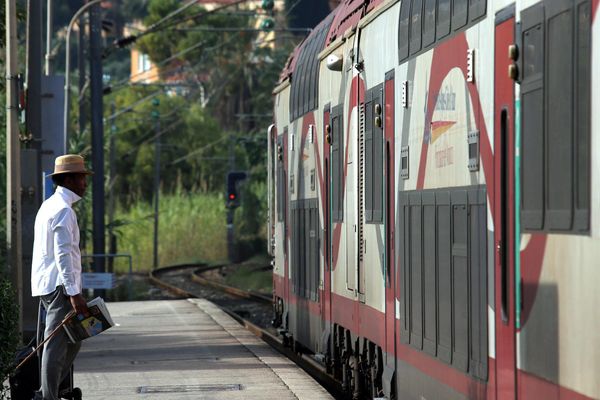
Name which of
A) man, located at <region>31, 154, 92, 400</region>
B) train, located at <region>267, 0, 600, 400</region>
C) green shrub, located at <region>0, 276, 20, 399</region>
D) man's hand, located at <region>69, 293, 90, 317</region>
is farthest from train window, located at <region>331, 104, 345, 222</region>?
green shrub, located at <region>0, 276, 20, 399</region>

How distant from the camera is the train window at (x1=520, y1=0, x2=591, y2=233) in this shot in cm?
632

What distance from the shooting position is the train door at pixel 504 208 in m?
7.39

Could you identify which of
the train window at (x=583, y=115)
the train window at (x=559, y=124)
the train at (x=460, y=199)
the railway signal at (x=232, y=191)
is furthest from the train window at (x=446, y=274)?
the railway signal at (x=232, y=191)

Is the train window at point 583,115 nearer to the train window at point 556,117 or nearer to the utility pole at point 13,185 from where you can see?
the train window at point 556,117

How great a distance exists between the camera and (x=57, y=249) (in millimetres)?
10461

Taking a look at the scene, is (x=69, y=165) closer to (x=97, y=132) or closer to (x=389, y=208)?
(x=389, y=208)

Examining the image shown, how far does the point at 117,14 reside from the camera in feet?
333

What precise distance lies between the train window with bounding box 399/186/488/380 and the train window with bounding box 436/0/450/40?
3.12ft

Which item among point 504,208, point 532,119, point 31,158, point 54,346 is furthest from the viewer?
point 31,158

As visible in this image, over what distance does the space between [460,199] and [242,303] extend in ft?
83.2

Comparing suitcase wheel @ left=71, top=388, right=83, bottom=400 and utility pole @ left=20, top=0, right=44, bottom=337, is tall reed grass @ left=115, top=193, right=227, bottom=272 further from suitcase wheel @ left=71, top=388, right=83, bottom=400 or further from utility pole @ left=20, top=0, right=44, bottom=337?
suitcase wheel @ left=71, top=388, right=83, bottom=400

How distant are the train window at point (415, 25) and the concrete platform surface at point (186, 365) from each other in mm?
3970

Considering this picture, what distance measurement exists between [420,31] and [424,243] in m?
1.40

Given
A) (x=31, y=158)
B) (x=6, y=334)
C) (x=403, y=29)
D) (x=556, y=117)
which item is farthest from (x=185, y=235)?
(x=556, y=117)
